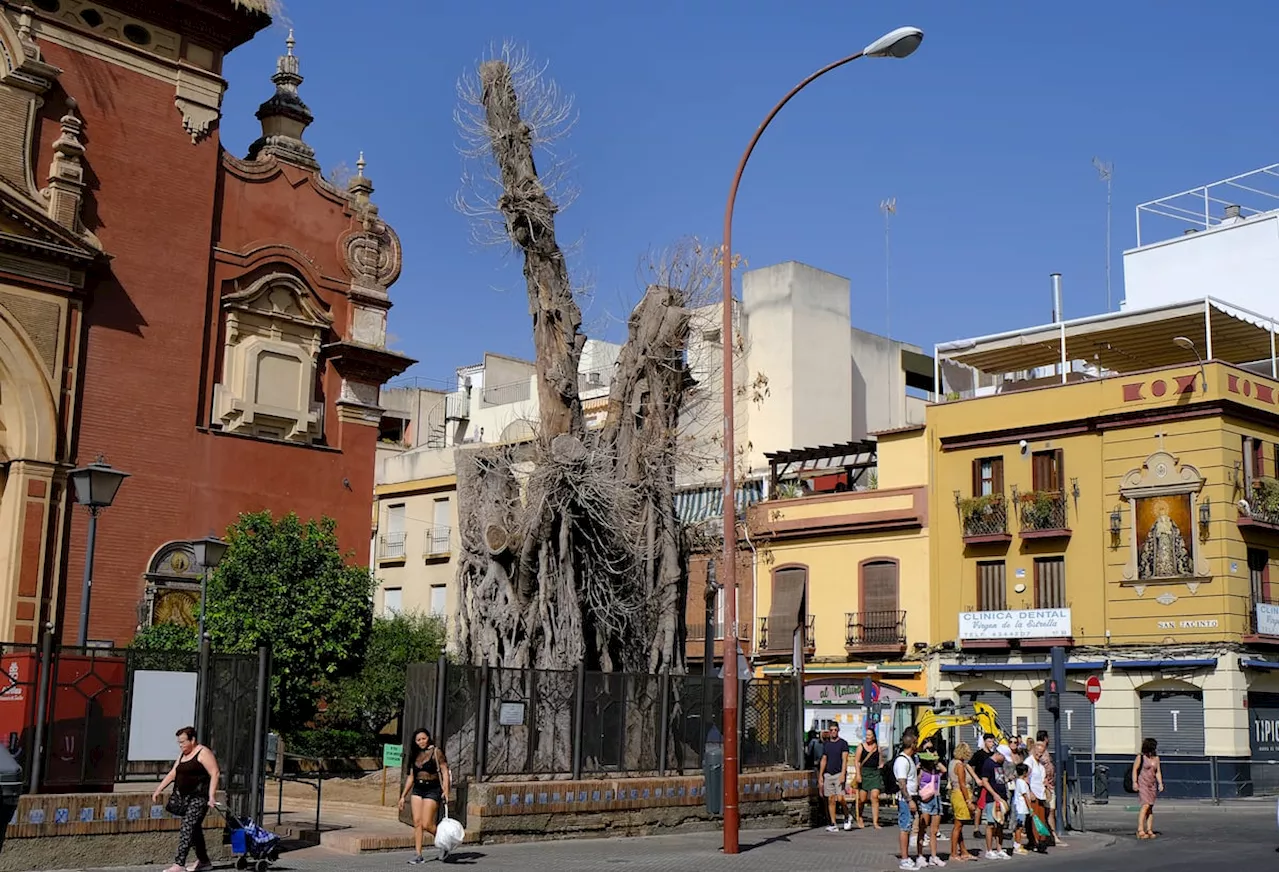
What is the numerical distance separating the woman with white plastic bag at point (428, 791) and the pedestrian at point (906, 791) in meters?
5.44

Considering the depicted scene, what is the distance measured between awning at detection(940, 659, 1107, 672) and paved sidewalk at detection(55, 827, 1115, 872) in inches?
620

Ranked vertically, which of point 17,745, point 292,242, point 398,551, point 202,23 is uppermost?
point 202,23

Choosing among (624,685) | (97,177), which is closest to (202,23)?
(97,177)

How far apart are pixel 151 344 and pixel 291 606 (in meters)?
5.87

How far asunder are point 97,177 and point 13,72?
8.06 ft

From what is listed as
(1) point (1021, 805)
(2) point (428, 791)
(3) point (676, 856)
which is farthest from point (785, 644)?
(2) point (428, 791)

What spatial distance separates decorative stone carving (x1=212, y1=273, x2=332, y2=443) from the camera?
2967 cm

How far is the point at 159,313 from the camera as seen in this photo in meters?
28.4

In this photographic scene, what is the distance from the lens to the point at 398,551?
50844 mm

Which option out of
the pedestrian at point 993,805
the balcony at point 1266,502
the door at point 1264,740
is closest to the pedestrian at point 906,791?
the pedestrian at point 993,805

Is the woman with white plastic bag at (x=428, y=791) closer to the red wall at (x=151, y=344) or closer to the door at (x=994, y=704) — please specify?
the red wall at (x=151, y=344)

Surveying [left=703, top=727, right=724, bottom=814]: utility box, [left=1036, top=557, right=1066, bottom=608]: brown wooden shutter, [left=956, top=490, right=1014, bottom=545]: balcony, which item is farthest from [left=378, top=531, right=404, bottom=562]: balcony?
[left=703, top=727, right=724, bottom=814]: utility box

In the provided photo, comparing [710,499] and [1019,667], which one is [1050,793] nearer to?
[1019,667]

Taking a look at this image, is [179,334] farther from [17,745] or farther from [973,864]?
[973,864]
